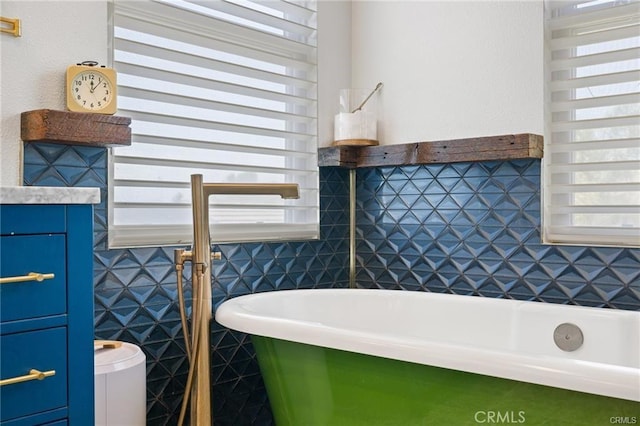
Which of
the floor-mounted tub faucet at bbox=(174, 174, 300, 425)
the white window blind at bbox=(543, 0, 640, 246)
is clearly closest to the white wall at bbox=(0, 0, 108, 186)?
the floor-mounted tub faucet at bbox=(174, 174, 300, 425)

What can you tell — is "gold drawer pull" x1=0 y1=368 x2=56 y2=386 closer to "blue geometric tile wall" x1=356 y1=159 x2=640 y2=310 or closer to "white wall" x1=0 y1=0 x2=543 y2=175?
"white wall" x1=0 y1=0 x2=543 y2=175

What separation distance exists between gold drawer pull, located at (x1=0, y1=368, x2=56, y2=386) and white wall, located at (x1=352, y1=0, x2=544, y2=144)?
190 cm

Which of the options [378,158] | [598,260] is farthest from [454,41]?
[598,260]

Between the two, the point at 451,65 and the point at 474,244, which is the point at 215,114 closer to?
the point at 451,65

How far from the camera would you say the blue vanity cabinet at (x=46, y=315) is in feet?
3.92

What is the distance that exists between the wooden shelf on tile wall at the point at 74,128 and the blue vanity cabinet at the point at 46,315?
1.84ft

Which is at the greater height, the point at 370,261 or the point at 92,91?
the point at 92,91

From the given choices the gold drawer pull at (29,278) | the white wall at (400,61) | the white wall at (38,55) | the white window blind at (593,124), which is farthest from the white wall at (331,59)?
the gold drawer pull at (29,278)

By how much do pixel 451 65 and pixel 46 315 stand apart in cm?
199

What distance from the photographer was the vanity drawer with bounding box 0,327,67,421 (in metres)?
1.20

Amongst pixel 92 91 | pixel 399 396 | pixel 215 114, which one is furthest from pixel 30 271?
pixel 215 114

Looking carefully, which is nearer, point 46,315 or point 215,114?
point 46,315

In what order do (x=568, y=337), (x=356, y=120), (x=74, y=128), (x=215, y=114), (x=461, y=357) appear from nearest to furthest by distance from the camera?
1. (x=461, y=357)
2. (x=74, y=128)
3. (x=568, y=337)
4. (x=215, y=114)
5. (x=356, y=120)

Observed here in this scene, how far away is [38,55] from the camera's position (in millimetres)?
1845
